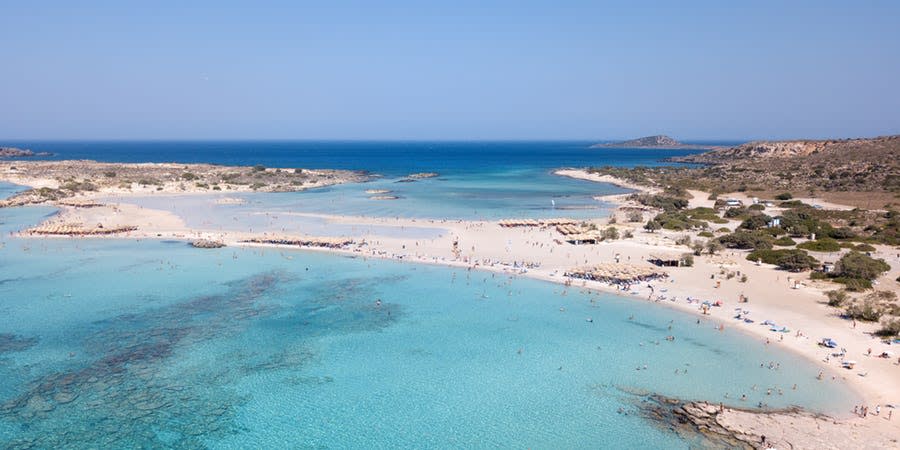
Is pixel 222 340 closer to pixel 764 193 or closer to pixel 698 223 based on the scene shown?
pixel 698 223

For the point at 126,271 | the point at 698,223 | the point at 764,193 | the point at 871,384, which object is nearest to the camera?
the point at 871,384

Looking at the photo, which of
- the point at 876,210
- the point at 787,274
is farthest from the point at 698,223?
the point at 876,210

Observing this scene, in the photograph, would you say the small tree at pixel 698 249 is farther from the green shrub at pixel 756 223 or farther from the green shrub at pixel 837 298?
the green shrub at pixel 756 223

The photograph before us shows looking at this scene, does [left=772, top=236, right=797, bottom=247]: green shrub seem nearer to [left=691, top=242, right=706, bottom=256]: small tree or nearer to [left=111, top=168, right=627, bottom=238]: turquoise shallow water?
[left=691, top=242, right=706, bottom=256]: small tree

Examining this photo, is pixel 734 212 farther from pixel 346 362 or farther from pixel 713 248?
pixel 346 362

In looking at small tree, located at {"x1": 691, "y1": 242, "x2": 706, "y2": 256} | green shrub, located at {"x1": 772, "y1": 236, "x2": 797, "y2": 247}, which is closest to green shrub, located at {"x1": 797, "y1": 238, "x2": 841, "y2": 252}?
green shrub, located at {"x1": 772, "y1": 236, "x2": 797, "y2": 247}
